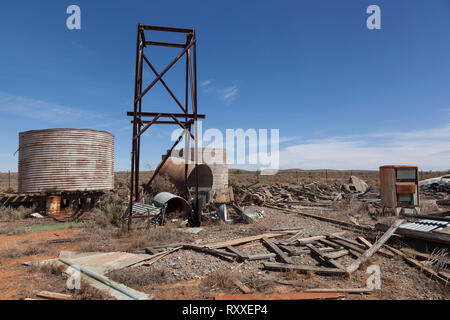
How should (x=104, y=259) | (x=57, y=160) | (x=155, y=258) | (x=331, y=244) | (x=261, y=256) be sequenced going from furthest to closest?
(x=57, y=160) → (x=331, y=244) → (x=261, y=256) → (x=155, y=258) → (x=104, y=259)

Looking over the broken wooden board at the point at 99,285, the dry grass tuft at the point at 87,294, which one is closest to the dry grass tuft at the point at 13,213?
the broken wooden board at the point at 99,285

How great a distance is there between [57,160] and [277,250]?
1077 cm

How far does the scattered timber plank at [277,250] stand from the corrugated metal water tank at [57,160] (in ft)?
30.9

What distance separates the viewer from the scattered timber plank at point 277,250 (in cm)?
632

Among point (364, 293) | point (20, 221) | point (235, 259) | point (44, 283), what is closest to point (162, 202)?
point (235, 259)

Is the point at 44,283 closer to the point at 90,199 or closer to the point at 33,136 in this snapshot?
the point at 90,199

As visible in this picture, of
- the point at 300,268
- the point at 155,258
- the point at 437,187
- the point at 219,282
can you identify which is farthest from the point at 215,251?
the point at 437,187

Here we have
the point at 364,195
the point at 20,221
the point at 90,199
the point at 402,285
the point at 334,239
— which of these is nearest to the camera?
the point at 402,285

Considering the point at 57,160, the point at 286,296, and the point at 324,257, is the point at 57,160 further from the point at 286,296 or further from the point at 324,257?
the point at 286,296

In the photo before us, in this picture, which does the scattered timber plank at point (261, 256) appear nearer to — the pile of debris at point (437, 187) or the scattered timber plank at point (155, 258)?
the scattered timber plank at point (155, 258)

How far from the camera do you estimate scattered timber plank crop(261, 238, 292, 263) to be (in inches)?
249

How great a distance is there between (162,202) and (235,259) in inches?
183

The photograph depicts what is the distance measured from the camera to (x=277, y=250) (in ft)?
22.5

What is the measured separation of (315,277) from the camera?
17.9ft
